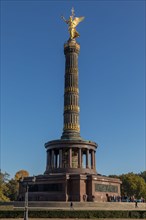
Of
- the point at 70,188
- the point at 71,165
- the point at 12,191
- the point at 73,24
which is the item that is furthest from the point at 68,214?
the point at 12,191

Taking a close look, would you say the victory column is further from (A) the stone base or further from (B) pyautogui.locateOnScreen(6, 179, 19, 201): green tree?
(B) pyautogui.locateOnScreen(6, 179, 19, 201): green tree

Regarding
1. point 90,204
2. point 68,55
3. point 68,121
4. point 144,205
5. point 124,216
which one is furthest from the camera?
point 68,55

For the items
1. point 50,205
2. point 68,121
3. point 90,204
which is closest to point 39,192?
point 50,205

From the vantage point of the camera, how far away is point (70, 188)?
4050 centimetres

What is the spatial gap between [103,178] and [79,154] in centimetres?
508

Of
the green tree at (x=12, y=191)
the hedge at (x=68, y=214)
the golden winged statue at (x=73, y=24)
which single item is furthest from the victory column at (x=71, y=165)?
the green tree at (x=12, y=191)

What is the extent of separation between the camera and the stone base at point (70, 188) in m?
39.9

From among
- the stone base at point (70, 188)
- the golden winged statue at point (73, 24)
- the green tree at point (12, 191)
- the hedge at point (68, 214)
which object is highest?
the golden winged statue at point (73, 24)

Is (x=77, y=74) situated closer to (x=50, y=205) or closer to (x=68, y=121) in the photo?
(x=68, y=121)

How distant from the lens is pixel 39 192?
4181cm

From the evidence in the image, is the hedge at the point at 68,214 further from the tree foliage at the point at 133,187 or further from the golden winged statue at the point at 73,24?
the tree foliage at the point at 133,187

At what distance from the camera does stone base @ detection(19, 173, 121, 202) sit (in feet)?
131

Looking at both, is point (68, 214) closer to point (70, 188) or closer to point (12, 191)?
point (70, 188)

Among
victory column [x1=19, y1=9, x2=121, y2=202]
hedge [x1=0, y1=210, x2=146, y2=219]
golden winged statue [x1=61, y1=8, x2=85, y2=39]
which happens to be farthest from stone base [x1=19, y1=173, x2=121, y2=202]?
golden winged statue [x1=61, y1=8, x2=85, y2=39]
